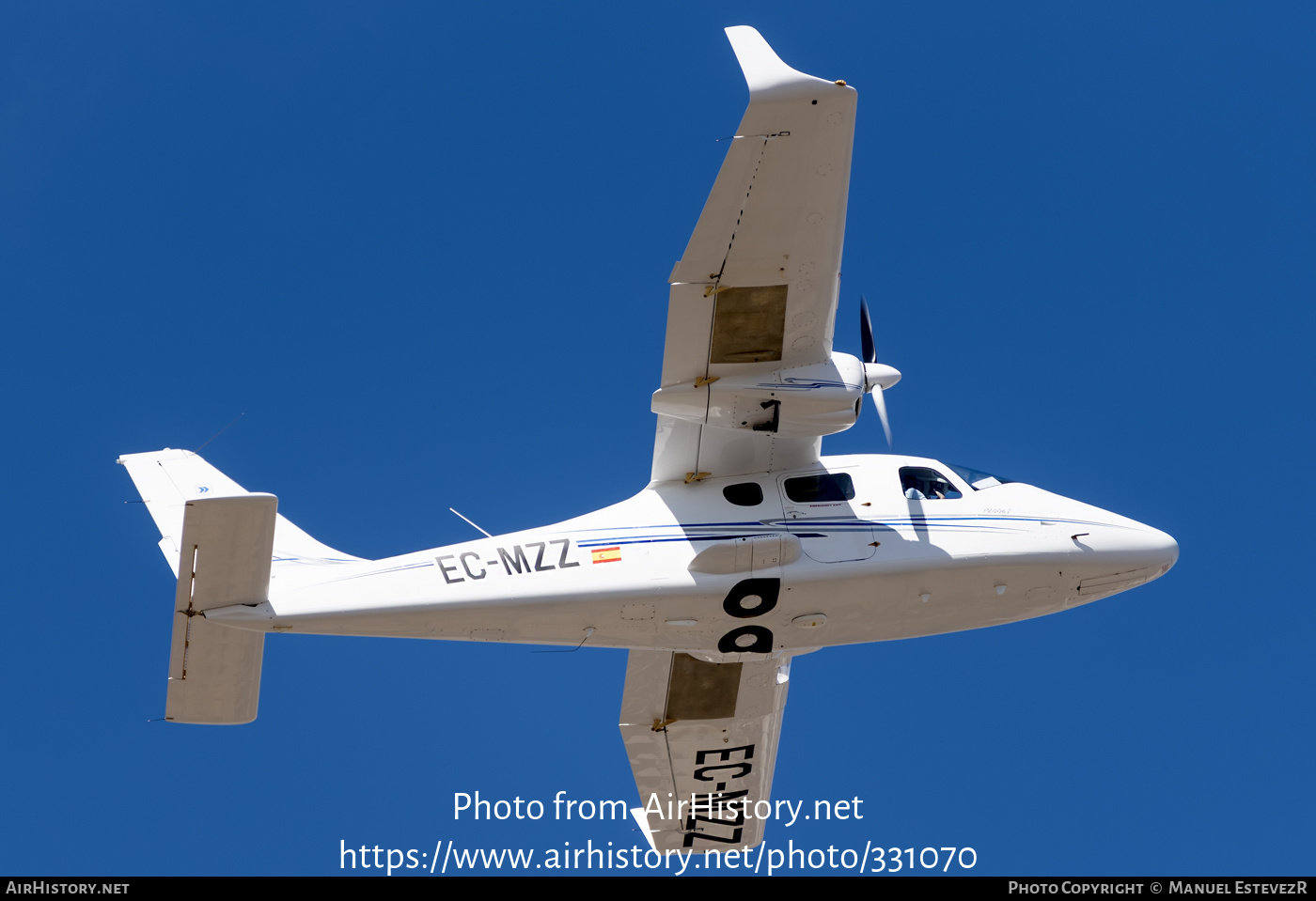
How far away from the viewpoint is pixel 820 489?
799 inches

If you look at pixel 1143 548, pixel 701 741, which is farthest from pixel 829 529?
pixel 701 741

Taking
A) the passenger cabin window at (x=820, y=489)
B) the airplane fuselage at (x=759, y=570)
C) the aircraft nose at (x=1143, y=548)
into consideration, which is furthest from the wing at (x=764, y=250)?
→ the aircraft nose at (x=1143, y=548)

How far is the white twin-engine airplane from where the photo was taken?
1783cm

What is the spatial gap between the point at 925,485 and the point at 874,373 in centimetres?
218

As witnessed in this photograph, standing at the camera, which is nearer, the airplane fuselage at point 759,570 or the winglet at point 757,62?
the winglet at point 757,62

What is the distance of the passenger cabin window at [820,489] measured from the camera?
66.3ft

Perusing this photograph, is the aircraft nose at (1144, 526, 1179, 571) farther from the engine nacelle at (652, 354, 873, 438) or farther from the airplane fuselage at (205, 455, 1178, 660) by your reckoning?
the engine nacelle at (652, 354, 873, 438)

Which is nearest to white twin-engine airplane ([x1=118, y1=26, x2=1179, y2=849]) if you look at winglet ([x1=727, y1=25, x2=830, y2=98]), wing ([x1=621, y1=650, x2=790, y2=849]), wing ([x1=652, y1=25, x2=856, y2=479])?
wing ([x1=652, y1=25, x2=856, y2=479])

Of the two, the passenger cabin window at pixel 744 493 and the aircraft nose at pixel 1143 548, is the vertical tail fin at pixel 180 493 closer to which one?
the passenger cabin window at pixel 744 493

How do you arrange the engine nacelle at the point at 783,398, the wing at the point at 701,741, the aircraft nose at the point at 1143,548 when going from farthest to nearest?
the wing at the point at 701,741 < the aircraft nose at the point at 1143,548 < the engine nacelle at the point at 783,398

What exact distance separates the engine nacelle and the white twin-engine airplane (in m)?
0.03

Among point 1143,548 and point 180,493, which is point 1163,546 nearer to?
point 1143,548

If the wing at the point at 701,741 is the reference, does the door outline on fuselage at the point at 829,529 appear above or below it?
above

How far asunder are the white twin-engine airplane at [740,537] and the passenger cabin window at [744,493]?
3cm
